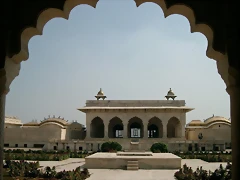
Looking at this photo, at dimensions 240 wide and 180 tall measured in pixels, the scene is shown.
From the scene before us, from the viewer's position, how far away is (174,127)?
120 feet

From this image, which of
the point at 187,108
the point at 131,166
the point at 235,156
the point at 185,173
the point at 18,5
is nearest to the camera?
the point at 235,156

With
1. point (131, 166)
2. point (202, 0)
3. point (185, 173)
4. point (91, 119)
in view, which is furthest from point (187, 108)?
point (202, 0)

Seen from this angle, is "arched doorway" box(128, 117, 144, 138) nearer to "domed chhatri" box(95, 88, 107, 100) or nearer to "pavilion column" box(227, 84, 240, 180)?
"domed chhatri" box(95, 88, 107, 100)

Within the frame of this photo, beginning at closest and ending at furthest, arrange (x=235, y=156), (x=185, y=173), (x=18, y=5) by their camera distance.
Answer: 1. (x=235, y=156)
2. (x=18, y=5)
3. (x=185, y=173)

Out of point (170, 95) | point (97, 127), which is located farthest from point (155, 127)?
point (97, 127)

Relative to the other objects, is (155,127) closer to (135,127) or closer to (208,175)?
(135,127)

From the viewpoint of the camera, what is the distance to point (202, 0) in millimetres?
3854

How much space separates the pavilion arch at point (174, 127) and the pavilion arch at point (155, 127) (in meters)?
1.14

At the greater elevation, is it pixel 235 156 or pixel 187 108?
pixel 187 108

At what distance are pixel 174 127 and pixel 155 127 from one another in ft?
11.1

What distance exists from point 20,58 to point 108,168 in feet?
39.3

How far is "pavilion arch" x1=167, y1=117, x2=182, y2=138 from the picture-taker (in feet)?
108

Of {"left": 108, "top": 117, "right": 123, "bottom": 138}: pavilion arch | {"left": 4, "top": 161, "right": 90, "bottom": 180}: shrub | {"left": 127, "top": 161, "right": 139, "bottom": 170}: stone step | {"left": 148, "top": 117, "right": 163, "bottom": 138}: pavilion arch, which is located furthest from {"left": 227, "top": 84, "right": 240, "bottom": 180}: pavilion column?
{"left": 108, "top": 117, "right": 123, "bottom": 138}: pavilion arch

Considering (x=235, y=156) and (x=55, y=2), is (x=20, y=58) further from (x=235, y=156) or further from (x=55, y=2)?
(x=235, y=156)
